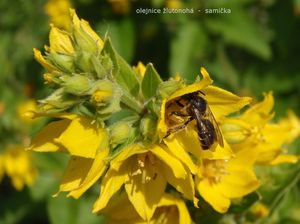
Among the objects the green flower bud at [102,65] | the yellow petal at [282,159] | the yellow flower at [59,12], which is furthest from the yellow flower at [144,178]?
the yellow flower at [59,12]

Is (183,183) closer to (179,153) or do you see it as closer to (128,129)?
(179,153)

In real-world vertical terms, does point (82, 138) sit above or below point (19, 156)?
above

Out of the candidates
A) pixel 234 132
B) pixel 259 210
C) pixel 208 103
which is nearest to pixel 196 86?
pixel 208 103

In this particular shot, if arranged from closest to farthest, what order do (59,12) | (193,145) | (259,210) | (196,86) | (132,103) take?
(196,86), (193,145), (132,103), (259,210), (59,12)

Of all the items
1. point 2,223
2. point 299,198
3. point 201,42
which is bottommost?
point 2,223

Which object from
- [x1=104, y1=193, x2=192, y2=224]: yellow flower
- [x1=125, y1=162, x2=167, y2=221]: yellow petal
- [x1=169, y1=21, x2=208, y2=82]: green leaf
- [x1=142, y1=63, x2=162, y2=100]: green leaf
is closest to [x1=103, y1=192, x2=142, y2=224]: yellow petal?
[x1=104, y1=193, x2=192, y2=224]: yellow flower

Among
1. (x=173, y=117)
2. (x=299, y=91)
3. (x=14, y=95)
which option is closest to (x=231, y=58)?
(x=299, y=91)

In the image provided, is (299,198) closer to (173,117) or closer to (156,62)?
(173,117)

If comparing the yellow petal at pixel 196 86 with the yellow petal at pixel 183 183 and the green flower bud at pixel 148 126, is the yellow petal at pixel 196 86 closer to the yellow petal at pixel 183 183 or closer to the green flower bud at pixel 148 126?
the green flower bud at pixel 148 126
